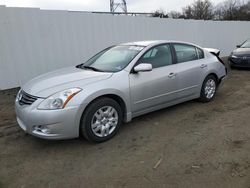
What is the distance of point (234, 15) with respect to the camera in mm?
33781

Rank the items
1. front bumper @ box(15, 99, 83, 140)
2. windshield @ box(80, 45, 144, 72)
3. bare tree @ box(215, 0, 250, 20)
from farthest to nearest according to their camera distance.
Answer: bare tree @ box(215, 0, 250, 20) → windshield @ box(80, 45, 144, 72) → front bumper @ box(15, 99, 83, 140)

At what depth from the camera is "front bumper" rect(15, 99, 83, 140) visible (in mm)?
3666

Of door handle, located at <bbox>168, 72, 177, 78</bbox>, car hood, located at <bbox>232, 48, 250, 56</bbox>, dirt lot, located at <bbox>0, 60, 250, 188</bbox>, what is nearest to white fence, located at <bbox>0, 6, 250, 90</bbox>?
dirt lot, located at <bbox>0, 60, 250, 188</bbox>

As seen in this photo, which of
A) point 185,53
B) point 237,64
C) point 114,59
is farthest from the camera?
point 237,64

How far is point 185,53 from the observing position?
559 centimetres

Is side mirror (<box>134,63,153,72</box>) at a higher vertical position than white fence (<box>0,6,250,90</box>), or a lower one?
lower

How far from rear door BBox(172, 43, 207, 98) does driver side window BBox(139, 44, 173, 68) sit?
21 centimetres

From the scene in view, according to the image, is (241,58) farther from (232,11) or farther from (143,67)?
(232,11)

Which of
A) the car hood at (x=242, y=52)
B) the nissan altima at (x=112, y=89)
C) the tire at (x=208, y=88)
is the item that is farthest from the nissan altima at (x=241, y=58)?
the nissan altima at (x=112, y=89)

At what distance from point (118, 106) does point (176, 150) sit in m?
1.14

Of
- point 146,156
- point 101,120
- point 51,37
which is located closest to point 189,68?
point 101,120

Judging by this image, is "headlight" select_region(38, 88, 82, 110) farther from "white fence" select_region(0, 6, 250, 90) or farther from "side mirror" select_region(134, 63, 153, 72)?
"white fence" select_region(0, 6, 250, 90)

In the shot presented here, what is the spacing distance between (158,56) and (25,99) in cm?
250

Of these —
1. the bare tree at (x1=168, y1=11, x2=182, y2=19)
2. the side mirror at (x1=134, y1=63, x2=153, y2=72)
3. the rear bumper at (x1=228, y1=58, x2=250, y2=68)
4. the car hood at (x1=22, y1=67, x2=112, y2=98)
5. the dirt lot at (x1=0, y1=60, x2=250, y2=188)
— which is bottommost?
the dirt lot at (x1=0, y1=60, x2=250, y2=188)
